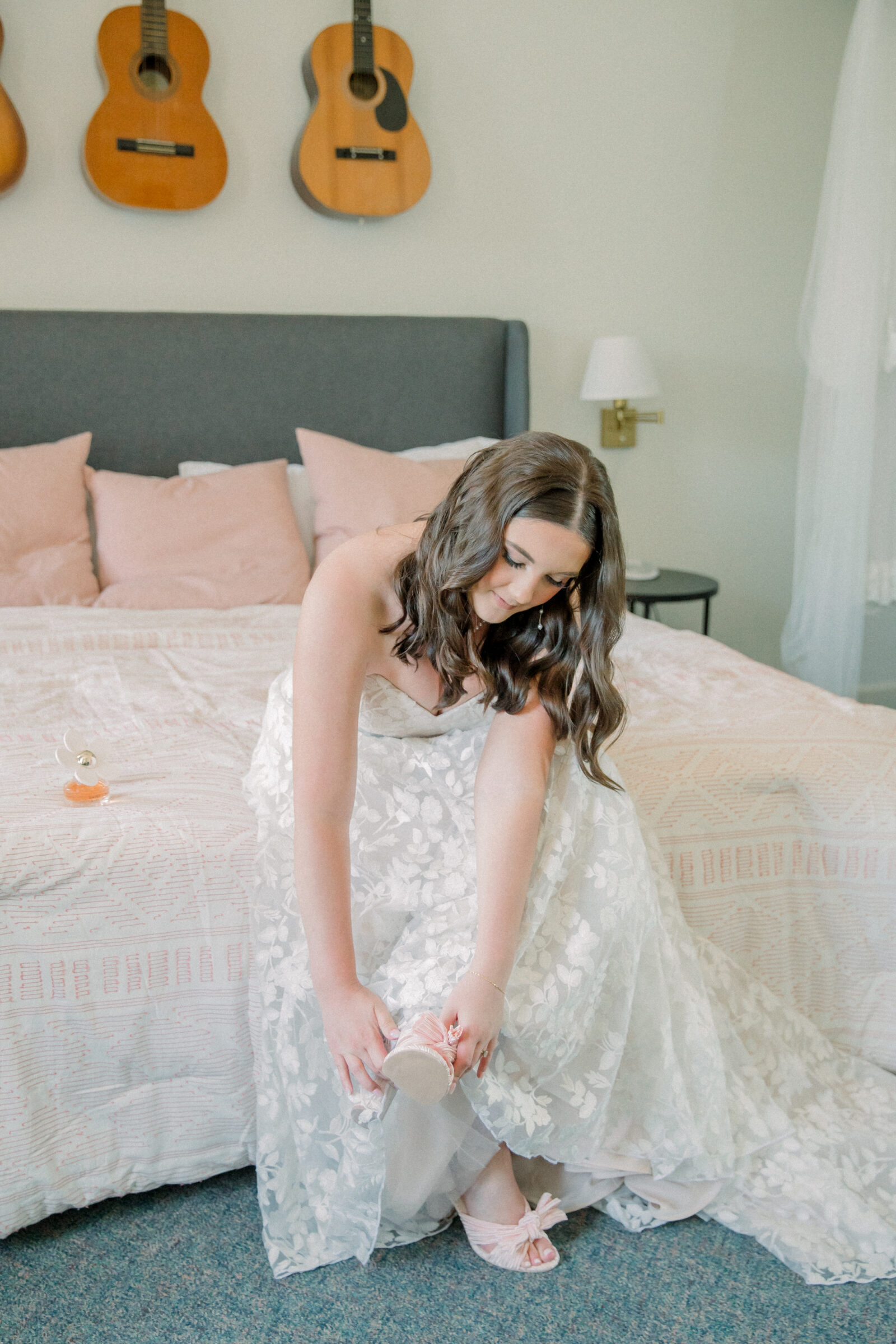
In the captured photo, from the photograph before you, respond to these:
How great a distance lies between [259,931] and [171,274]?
7.51 ft

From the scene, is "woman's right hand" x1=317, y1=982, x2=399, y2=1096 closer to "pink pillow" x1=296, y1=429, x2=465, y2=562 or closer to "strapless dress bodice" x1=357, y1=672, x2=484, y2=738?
"strapless dress bodice" x1=357, y1=672, x2=484, y2=738

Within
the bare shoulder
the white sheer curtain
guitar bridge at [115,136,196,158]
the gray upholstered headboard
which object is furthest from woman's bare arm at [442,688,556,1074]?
guitar bridge at [115,136,196,158]

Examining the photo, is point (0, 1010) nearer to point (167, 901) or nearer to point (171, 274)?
point (167, 901)

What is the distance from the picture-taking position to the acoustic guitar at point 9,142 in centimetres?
265

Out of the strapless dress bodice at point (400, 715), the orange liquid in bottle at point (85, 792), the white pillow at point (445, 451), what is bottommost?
the orange liquid in bottle at point (85, 792)

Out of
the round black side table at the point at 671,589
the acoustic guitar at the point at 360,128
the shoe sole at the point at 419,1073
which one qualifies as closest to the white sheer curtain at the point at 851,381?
the round black side table at the point at 671,589

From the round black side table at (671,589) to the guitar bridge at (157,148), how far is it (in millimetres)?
1677

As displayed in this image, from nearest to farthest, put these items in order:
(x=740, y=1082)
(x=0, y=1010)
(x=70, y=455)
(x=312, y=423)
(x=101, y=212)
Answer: (x=0, y=1010), (x=740, y=1082), (x=70, y=455), (x=101, y=212), (x=312, y=423)

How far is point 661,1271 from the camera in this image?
4.24 ft

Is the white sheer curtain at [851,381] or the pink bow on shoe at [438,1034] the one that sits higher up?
the white sheer curtain at [851,381]

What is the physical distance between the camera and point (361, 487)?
2793 mm

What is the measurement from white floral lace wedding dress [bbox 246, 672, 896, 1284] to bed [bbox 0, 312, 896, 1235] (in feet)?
0.28

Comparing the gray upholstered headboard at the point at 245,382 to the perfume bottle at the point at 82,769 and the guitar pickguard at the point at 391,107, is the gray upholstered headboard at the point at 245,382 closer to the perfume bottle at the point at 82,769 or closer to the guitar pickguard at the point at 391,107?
the guitar pickguard at the point at 391,107

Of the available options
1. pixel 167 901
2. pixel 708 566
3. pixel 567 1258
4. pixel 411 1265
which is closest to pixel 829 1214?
pixel 567 1258
